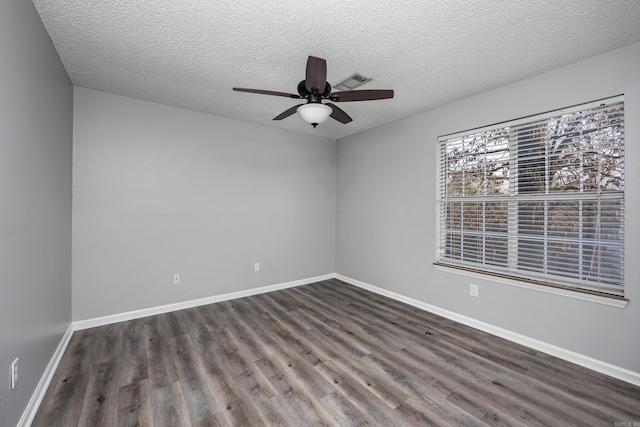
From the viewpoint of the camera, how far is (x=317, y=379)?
213 centimetres

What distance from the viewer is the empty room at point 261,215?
70.7 inches

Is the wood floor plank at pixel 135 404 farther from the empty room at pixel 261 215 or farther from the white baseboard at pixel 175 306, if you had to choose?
the white baseboard at pixel 175 306

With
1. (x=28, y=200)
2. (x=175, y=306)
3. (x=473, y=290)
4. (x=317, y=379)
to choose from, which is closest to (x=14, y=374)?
(x=28, y=200)

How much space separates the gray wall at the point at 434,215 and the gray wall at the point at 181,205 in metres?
0.80

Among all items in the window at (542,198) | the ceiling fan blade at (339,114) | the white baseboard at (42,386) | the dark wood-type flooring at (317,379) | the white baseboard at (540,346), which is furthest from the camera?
the ceiling fan blade at (339,114)

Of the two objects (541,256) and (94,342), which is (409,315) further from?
(94,342)

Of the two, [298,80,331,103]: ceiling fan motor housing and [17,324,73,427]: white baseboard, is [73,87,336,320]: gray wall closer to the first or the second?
[17,324,73,427]: white baseboard

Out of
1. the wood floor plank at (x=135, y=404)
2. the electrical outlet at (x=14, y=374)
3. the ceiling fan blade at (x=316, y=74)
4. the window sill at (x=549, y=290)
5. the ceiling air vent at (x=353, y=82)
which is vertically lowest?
the wood floor plank at (x=135, y=404)

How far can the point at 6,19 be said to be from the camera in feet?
4.66

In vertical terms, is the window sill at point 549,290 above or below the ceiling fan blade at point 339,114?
below

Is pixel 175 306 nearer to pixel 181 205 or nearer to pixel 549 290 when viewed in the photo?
pixel 181 205

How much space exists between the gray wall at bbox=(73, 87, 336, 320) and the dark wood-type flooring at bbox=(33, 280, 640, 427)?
1.93 ft

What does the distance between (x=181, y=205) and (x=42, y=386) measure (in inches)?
83.4

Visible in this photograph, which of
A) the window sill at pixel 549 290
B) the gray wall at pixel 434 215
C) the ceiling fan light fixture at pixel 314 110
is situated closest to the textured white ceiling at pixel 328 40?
the gray wall at pixel 434 215
